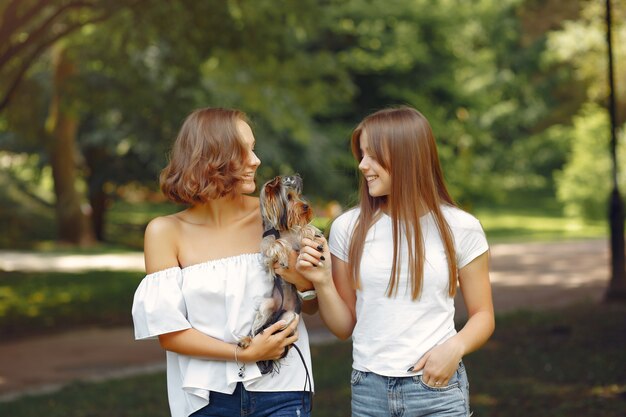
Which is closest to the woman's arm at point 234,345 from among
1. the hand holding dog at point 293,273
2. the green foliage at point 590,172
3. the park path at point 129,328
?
the hand holding dog at point 293,273

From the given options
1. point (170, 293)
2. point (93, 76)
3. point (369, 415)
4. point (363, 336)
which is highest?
point (93, 76)

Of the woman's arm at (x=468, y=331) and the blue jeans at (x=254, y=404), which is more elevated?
the woman's arm at (x=468, y=331)

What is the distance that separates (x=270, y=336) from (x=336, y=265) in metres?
0.39

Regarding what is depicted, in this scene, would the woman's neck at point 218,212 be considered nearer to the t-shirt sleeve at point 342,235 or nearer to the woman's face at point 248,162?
the woman's face at point 248,162

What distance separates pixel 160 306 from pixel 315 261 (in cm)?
51

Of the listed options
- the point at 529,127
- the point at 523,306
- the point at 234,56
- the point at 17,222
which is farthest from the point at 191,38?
the point at 529,127

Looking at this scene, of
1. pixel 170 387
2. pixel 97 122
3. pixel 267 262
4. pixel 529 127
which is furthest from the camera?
pixel 529 127

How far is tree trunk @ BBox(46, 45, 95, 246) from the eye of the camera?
2152cm

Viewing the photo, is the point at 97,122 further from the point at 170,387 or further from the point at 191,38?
the point at 170,387

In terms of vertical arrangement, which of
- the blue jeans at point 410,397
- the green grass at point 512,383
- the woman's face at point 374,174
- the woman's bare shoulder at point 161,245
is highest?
the woman's face at point 374,174

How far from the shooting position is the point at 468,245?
301cm

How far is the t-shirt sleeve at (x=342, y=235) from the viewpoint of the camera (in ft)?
10.1

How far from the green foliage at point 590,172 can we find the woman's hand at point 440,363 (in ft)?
90.3

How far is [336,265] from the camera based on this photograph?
3.09 m
